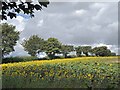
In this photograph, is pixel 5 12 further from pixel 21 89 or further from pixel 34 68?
pixel 34 68

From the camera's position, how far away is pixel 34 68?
1357cm

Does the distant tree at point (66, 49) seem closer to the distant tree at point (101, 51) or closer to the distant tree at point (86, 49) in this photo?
the distant tree at point (86, 49)

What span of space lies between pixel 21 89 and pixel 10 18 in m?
4.29

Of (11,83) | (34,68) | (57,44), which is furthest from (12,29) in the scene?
(11,83)

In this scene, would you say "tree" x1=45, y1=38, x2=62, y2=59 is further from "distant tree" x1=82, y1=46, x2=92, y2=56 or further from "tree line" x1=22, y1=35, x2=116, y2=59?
"distant tree" x1=82, y1=46, x2=92, y2=56

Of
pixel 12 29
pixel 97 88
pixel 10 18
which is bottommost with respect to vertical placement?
pixel 97 88

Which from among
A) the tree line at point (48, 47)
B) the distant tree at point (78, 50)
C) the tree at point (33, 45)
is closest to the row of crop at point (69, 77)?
the tree line at point (48, 47)

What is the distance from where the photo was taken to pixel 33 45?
58531 mm

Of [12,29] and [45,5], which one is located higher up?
[12,29]

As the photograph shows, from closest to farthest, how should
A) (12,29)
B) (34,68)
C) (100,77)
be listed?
(100,77) < (34,68) < (12,29)

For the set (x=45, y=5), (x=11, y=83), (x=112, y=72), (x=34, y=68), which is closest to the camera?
(x=45, y=5)

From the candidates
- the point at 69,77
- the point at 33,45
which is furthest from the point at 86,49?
the point at 69,77

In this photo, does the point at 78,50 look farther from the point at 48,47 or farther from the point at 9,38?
the point at 9,38

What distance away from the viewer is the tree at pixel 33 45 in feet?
184
